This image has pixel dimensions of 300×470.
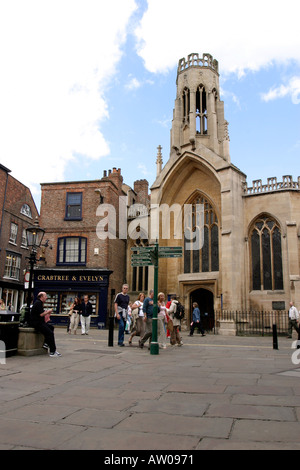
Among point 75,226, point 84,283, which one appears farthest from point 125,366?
point 75,226

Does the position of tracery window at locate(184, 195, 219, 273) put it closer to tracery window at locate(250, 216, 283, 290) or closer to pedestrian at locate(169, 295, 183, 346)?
tracery window at locate(250, 216, 283, 290)

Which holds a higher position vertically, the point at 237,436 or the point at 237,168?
the point at 237,168

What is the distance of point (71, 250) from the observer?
26.9 meters

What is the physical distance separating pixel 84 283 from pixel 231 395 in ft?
69.8

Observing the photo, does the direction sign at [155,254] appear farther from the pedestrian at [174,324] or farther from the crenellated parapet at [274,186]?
the crenellated parapet at [274,186]

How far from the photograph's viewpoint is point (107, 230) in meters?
26.3

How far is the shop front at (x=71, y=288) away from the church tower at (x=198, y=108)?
10.4 m

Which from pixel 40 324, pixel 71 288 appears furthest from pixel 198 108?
pixel 40 324

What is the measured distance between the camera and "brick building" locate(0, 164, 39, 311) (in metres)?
28.7

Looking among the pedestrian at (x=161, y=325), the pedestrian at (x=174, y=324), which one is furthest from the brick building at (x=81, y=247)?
the pedestrian at (x=161, y=325)

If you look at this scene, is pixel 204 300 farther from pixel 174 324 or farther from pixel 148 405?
pixel 148 405

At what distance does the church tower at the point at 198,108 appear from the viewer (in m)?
26.0

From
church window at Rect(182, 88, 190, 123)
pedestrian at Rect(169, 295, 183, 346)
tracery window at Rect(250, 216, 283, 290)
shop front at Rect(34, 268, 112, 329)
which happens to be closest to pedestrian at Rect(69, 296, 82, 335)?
pedestrian at Rect(169, 295, 183, 346)
